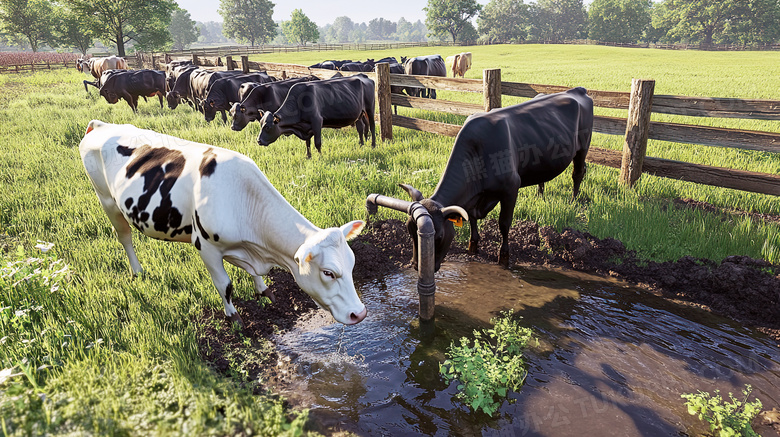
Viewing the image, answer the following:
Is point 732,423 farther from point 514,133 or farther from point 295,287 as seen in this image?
point 295,287

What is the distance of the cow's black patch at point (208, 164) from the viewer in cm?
331

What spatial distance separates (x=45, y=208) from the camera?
6188mm

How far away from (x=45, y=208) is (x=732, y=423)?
8129 mm

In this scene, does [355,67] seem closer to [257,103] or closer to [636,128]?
[257,103]

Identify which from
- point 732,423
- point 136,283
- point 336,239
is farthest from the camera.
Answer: point 136,283

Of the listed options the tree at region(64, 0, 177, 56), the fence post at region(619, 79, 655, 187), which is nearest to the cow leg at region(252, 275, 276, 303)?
the fence post at region(619, 79, 655, 187)

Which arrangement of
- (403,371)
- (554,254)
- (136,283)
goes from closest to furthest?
1. (403,371)
2. (136,283)
3. (554,254)

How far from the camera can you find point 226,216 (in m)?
3.22

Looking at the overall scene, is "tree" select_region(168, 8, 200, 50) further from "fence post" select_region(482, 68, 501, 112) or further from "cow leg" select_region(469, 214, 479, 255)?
"cow leg" select_region(469, 214, 479, 255)

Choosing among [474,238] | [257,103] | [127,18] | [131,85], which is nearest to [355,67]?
[257,103]

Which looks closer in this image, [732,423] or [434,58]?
[732,423]

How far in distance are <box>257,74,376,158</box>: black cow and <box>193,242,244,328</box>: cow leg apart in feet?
17.8

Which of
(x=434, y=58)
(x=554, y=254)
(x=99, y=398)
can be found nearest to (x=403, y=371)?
(x=99, y=398)

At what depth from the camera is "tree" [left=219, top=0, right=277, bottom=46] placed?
8900 centimetres
